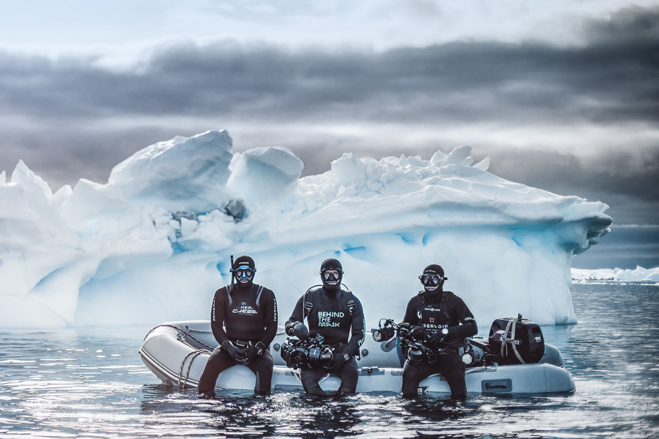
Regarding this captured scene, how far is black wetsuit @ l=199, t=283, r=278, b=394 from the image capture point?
8.16 metres

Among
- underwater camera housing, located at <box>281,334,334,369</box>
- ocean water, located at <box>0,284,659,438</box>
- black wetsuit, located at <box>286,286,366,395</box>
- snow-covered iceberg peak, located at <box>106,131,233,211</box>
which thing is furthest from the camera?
snow-covered iceberg peak, located at <box>106,131,233,211</box>

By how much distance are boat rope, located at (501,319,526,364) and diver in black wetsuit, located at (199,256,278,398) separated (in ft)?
8.57

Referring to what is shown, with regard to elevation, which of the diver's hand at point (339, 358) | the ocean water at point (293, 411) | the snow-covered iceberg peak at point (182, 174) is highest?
the snow-covered iceberg peak at point (182, 174)

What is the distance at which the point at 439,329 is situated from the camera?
7934 millimetres

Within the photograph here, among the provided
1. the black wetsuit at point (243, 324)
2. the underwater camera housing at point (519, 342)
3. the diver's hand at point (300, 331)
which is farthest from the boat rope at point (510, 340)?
the black wetsuit at point (243, 324)

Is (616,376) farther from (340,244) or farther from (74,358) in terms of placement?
(340,244)

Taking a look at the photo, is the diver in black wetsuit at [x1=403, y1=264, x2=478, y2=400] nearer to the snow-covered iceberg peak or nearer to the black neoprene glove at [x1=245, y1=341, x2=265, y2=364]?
the black neoprene glove at [x1=245, y1=341, x2=265, y2=364]

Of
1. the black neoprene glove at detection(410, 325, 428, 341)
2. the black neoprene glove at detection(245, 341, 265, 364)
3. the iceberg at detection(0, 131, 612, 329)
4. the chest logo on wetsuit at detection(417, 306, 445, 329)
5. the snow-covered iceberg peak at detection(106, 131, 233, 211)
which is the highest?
the snow-covered iceberg peak at detection(106, 131, 233, 211)

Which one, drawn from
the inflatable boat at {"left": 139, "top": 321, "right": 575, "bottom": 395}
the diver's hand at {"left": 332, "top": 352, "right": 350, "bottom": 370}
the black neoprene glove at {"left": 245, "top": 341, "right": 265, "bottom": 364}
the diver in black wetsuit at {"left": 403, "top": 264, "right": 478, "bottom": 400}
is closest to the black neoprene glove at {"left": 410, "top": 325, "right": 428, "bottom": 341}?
the diver in black wetsuit at {"left": 403, "top": 264, "right": 478, "bottom": 400}

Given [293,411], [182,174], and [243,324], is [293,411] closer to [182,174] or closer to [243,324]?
[243,324]

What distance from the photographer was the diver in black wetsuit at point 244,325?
8.14 metres

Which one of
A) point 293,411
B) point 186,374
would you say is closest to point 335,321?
point 293,411

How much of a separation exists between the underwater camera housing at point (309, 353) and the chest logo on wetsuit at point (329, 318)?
0.49 ft

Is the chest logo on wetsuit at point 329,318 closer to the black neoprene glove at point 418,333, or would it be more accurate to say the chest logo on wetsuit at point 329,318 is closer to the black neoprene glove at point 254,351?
the black neoprene glove at point 254,351
